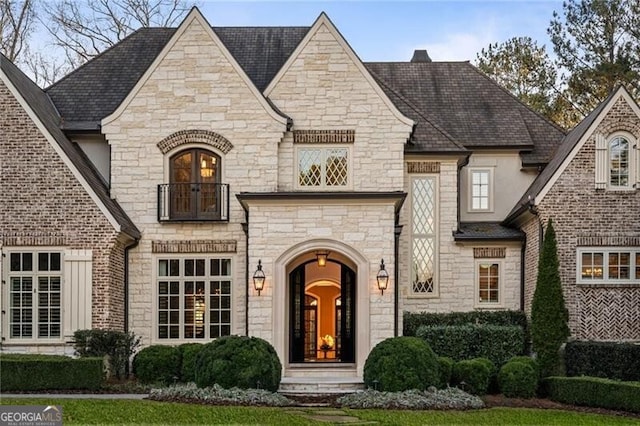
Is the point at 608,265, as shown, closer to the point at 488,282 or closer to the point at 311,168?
the point at 488,282

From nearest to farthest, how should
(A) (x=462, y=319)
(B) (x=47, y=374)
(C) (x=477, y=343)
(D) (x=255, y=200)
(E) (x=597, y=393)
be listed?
(E) (x=597, y=393)
(B) (x=47, y=374)
(D) (x=255, y=200)
(C) (x=477, y=343)
(A) (x=462, y=319)

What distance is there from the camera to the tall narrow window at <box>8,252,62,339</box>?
19281 millimetres

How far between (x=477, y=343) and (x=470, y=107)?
7911 mm

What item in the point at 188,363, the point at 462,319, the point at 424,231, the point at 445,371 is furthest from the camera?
the point at 424,231

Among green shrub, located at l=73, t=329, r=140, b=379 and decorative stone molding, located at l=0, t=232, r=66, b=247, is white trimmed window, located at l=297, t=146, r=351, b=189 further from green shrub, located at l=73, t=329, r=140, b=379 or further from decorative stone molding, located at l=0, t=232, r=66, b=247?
decorative stone molding, located at l=0, t=232, r=66, b=247

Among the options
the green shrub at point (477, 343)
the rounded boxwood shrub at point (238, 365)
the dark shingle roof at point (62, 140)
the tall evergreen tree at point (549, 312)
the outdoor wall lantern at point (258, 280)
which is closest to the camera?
the rounded boxwood shrub at point (238, 365)

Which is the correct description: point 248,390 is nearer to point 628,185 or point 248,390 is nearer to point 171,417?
point 171,417

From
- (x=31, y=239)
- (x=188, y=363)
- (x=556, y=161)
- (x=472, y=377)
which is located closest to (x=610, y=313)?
(x=556, y=161)

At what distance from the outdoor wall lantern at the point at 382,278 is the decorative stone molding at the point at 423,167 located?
13.6 ft

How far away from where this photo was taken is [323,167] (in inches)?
818

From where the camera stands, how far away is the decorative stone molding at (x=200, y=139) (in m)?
20.6

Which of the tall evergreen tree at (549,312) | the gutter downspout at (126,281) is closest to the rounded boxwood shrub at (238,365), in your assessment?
the gutter downspout at (126,281)

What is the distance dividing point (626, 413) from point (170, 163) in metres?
11.8

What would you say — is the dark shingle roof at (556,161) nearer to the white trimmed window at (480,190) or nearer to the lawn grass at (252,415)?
the white trimmed window at (480,190)
